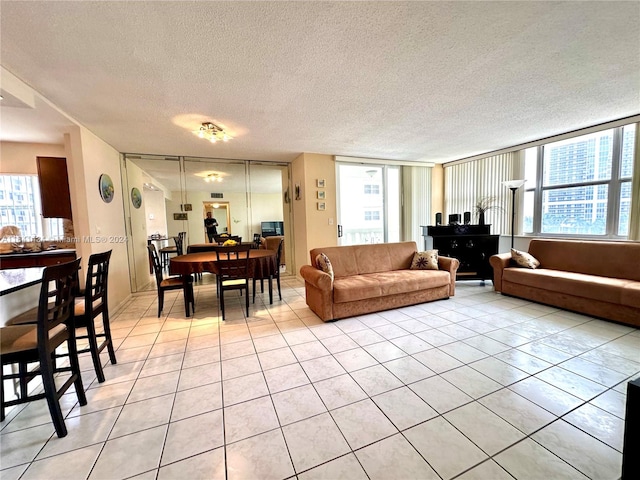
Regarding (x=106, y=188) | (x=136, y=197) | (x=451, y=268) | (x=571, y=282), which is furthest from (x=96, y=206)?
(x=571, y=282)

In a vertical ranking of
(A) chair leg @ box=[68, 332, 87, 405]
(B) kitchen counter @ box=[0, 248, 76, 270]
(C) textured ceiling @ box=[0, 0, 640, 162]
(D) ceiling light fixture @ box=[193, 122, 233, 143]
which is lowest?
(A) chair leg @ box=[68, 332, 87, 405]

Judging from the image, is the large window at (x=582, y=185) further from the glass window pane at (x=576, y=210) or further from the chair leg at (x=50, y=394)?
the chair leg at (x=50, y=394)

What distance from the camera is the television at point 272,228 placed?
5.68m

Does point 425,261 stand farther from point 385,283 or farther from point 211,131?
point 211,131

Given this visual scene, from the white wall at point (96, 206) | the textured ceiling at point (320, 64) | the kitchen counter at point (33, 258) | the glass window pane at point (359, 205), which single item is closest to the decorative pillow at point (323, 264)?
the textured ceiling at point (320, 64)

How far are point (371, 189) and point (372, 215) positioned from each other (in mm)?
573

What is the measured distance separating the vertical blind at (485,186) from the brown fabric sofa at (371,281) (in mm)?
2181

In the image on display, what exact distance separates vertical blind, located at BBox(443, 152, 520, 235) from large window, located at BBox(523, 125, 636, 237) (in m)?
0.30

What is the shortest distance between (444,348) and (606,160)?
159 inches

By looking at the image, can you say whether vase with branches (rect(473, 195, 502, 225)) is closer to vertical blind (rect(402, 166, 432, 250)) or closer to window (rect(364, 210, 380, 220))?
vertical blind (rect(402, 166, 432, 250))

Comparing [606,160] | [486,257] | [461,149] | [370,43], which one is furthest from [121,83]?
[606,160]

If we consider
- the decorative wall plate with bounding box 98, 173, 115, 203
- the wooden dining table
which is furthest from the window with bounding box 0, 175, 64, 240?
the wooden dining table

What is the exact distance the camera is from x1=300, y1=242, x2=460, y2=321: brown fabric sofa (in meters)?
3.12

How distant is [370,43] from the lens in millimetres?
1823
